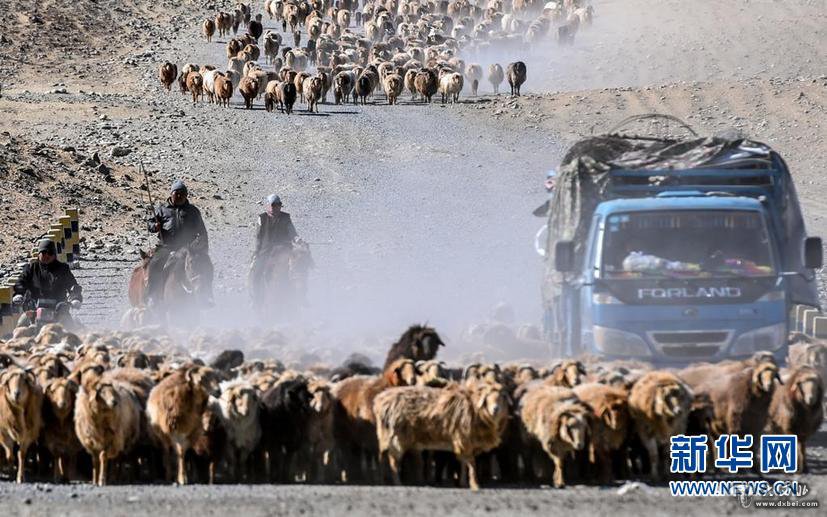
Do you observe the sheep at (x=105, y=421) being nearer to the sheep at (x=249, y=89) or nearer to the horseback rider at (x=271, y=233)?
the horseback rider at (x=271, y=233)

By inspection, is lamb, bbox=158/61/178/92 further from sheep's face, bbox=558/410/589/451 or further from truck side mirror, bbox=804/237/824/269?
sheep's face, bbox=558/410/589/451

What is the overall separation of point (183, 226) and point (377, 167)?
590 inches

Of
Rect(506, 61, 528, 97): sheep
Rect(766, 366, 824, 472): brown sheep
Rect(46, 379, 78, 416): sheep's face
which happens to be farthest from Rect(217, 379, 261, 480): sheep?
Rect(506, 61, 528, 97): sheep

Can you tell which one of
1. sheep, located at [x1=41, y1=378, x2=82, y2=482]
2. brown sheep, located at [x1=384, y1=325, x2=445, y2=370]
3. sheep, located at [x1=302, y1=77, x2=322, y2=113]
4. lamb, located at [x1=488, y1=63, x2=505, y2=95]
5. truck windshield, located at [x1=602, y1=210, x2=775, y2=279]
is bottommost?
sheep, located at [x1=41, y1=378, x2=82, y2=482]

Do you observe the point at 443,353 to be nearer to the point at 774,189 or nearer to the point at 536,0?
the point at 774,189

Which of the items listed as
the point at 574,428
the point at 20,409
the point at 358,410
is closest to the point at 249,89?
the point at 20,409

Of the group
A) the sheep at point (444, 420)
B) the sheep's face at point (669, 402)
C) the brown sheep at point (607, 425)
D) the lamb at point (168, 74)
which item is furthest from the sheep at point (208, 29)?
the sheep's face at point (669, 402)

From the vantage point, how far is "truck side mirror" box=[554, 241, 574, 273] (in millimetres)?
13047

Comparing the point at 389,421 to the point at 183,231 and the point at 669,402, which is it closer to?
the point at 669,402

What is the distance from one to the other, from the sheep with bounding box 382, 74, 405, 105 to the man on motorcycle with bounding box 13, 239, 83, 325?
75.6ft

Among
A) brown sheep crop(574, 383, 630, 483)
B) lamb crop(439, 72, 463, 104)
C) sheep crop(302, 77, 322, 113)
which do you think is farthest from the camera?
lamb crop(439, 72, 463, 104)

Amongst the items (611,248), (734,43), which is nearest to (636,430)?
(611,248)

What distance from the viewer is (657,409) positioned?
10734mm

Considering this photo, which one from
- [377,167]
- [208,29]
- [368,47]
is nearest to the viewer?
[377,167]
